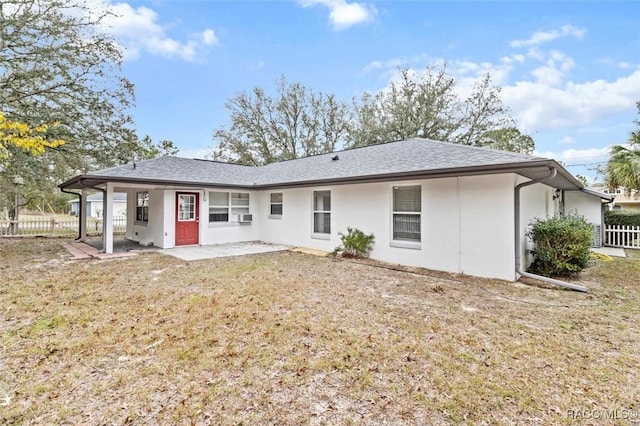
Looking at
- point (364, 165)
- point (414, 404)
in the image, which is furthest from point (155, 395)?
point (364, 165)

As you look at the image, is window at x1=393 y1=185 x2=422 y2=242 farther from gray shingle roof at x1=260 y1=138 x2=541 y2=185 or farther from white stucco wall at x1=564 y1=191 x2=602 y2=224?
white stucco wall at x1=564 y1=191 x2=602 y2=224

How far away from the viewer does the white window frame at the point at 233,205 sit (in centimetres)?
1248

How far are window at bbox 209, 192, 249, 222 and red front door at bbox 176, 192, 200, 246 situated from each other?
608mm

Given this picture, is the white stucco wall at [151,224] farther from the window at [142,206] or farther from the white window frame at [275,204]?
the white window frame at [275,204]

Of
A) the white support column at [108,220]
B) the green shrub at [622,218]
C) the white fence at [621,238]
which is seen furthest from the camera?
the green shrub at [622,218]

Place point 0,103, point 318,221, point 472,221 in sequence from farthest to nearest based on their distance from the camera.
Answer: point 318,221
point 0,103
point 472,221

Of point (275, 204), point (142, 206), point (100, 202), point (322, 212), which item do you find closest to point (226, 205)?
point (275, 204)

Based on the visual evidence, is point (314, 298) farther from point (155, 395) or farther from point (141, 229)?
point (141, 229)

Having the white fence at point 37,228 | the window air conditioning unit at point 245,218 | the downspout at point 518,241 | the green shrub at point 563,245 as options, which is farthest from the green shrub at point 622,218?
the white fence at point 37,228

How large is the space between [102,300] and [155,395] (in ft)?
11.4

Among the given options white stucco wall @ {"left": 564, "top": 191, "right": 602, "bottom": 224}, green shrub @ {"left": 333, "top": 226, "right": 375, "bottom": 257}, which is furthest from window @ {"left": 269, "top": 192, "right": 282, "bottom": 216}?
white stucco wall @ {"left": 564, "top": 191, "right": 602, "bottom": 224}

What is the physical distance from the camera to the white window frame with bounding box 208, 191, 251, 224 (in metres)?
12.5

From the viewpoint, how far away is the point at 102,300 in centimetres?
529

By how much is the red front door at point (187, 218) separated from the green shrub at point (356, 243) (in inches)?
233
